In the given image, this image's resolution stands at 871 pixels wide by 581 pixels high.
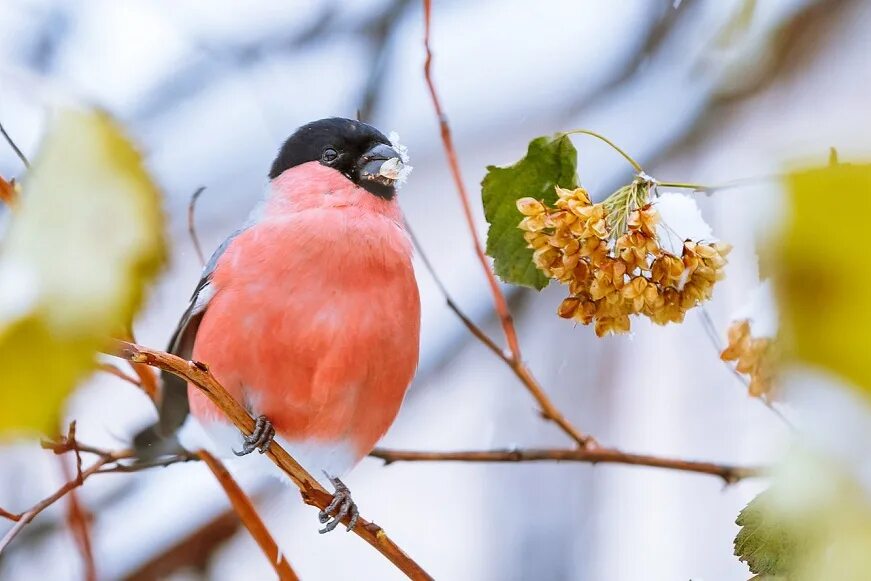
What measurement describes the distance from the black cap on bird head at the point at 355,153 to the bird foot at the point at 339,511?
21 centimetres

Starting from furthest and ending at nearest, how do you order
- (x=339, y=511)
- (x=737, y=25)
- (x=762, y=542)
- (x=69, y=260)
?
(x=339, y=511)
(x=737, y=25)
(x=762, y=542)
(x=69, y=260)

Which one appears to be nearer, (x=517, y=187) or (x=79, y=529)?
(x=517, y=187)

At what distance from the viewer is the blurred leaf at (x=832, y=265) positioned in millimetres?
178

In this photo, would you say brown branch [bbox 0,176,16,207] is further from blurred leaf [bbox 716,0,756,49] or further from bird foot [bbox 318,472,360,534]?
blurred leaf [bbox 716,0,756,49]

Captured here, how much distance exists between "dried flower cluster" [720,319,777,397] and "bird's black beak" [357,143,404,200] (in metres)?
0.23

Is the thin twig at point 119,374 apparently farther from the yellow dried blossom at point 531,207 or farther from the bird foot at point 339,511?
the yellow dried blossom at point 531,207

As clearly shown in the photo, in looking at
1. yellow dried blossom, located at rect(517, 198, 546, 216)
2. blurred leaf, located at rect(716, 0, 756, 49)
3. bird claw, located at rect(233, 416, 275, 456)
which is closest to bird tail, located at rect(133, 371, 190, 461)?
bird claw, located at rect(233, 416, 275, 456)

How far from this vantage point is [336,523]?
63 centimetres

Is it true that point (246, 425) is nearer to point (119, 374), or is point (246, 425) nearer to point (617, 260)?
point (119, 374)

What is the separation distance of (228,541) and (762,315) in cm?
75

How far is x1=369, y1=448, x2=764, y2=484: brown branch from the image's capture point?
652mm

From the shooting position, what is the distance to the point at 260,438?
587 millimetres

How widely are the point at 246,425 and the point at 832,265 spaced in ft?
1.37

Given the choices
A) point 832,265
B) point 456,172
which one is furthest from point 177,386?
point 832,265
